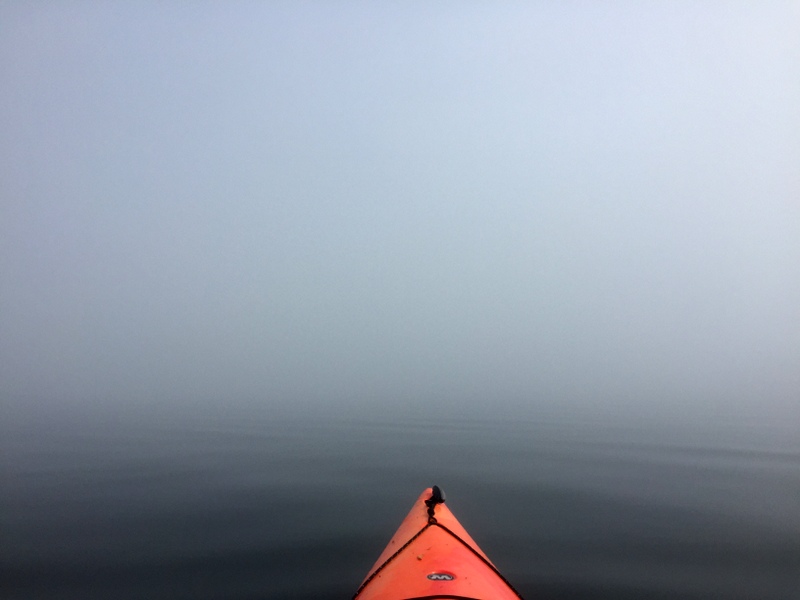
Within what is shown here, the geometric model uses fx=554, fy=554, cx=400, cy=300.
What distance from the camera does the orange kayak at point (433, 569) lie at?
14.0ft

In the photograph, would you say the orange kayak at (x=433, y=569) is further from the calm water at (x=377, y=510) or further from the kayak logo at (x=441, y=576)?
the calm water at (x=377, y=510)

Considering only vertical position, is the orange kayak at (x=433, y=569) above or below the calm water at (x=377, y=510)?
below

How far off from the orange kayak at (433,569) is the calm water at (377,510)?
3.47 ft

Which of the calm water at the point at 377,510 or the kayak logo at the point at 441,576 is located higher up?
the calm water at the point at 377,510

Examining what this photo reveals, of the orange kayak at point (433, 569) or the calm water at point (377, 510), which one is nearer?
the orange kayak at point (433, 569)

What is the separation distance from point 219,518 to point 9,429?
49.9ft

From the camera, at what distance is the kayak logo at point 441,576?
440 cm

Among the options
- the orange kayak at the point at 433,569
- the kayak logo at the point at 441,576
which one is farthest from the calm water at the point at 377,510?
the kayak logo at the point at 441,576

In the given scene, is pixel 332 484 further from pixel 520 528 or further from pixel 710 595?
pixel 710 595

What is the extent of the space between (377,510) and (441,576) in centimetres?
496

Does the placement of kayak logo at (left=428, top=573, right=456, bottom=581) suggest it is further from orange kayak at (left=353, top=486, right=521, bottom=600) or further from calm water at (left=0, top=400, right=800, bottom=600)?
calm water at (left=0, top=400, right=800, bottom=600)

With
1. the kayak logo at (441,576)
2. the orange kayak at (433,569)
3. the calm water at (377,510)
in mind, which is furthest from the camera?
the calm water at (377,510)

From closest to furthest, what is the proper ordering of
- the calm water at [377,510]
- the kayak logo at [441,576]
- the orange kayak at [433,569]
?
the orange kayak at [433,569]
the kayak logo at [441,576]
the calm water at [377,510]

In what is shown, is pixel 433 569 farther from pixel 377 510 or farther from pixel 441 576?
pixel 377 510
